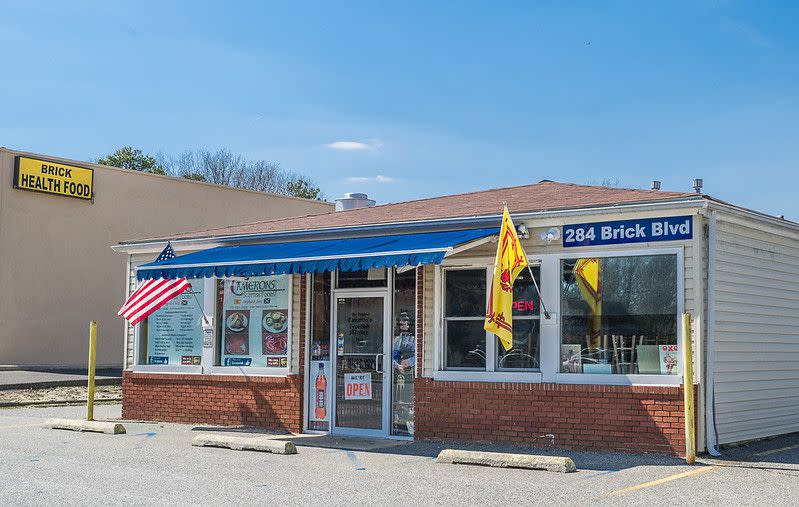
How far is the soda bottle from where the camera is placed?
14484 mm

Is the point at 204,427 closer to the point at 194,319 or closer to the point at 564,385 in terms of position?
the point at 194,319

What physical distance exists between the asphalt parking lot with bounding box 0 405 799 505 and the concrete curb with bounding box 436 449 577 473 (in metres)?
0.11

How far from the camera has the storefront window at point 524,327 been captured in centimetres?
1255

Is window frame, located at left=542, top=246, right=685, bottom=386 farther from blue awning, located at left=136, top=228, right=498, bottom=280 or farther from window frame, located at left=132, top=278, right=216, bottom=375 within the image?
window frame, located at left=132, top=278, right=216, bottom=375

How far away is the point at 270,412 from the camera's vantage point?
14883mm

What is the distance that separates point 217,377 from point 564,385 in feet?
19.7

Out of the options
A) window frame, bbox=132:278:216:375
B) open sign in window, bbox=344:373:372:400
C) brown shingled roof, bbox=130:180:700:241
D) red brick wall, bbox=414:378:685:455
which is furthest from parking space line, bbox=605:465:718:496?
window frame, bbox=132:278:216:375

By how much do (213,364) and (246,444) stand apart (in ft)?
Result: 11.8

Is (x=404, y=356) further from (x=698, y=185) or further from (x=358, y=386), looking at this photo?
(x=698, y=185)

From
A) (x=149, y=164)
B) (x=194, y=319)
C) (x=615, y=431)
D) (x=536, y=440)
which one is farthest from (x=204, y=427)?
(x=149, y=164)

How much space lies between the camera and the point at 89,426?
14.5 meters

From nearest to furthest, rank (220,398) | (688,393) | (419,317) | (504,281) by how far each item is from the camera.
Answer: (688,393)
(504,281)
(419,317)
(220,398)

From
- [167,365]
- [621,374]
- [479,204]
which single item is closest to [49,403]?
[167,365]

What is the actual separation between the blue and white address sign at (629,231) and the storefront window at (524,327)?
0.70 meters
